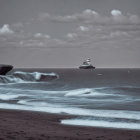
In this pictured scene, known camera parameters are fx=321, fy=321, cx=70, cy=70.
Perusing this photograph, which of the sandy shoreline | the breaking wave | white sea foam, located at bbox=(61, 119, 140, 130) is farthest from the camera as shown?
the breaking wave

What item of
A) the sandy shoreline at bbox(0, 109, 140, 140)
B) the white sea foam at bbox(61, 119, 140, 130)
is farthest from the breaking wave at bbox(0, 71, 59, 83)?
the sandy shoreline at bbox(0, 109, 140, 140)

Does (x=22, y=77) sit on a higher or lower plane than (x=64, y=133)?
higher

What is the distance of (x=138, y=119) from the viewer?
1653cm

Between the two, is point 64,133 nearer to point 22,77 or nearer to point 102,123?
point 102,123

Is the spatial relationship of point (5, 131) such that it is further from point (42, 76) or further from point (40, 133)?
point (42, 76)

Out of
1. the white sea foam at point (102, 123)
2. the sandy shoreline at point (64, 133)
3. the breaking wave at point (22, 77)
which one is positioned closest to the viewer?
the sandy shoreline at point (64, 133)

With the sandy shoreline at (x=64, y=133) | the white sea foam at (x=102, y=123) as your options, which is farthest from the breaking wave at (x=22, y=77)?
the sandy shoreline at (x=64, y=133)

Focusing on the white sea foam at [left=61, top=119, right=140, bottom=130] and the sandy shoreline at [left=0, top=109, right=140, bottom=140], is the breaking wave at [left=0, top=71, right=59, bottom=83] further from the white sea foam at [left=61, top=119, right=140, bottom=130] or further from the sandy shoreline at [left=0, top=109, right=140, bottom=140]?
the sandy shoreline at [left=0, top=109, right=140, bottom=140]

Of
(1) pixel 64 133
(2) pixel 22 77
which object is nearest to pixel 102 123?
(1) pixel 64 133

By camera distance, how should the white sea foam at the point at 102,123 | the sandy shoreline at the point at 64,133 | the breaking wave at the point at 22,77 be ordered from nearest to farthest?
the sandy shoreline at the point at 64,133 → the white sea foam at the point at 102,123 → the breaking wave at the point at 22,77

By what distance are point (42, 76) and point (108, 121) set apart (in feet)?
178

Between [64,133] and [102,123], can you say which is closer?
[64,133]

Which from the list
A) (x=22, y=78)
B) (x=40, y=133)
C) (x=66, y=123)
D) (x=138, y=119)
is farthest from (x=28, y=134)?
(x=22, y=78)

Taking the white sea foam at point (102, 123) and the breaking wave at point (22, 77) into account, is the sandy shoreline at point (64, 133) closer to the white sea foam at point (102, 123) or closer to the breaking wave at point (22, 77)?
the white sea foam at point (102, 123)
